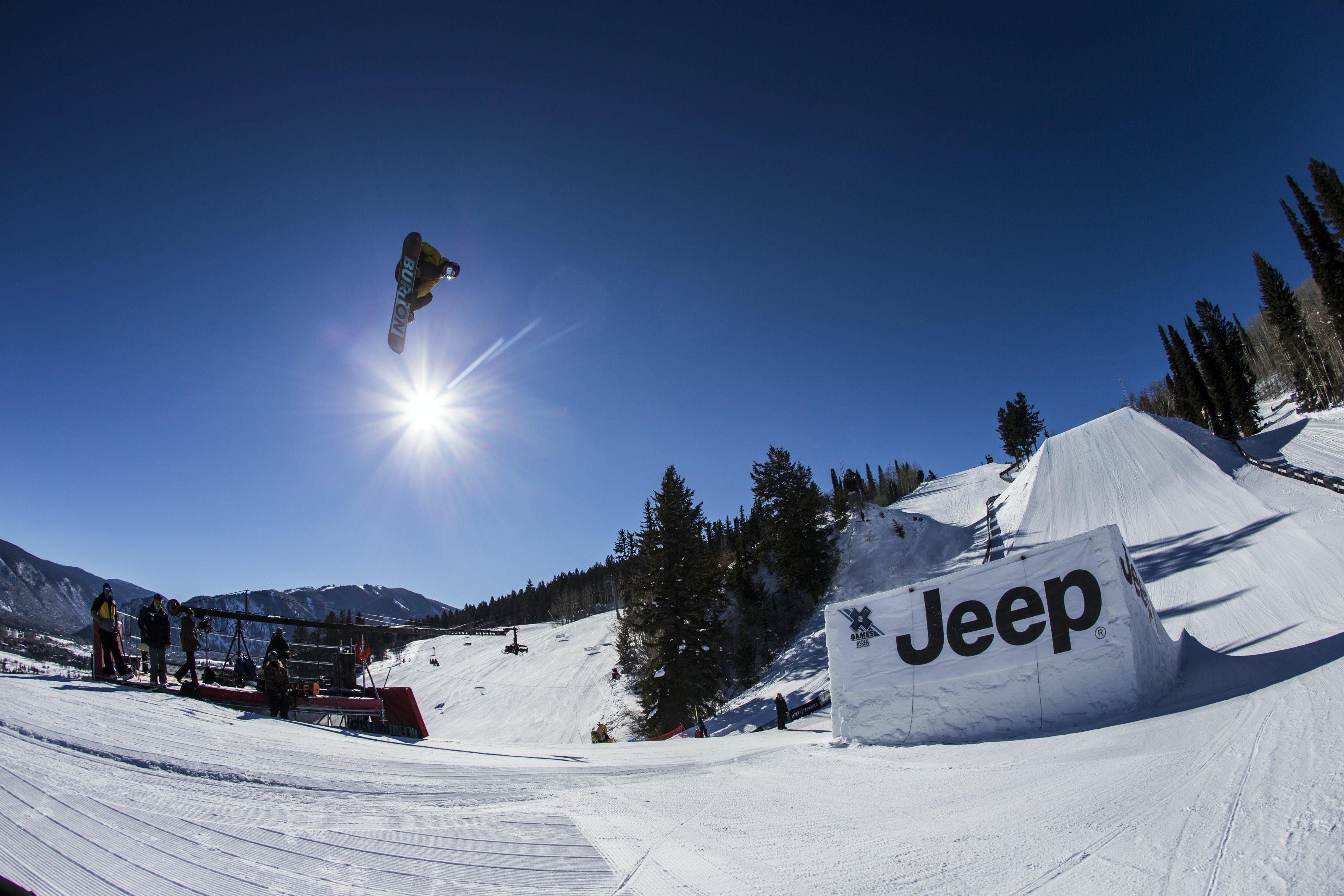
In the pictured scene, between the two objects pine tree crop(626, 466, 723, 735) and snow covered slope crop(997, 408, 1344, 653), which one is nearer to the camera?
snow covered slope crop(997, 408, 1344, 653)

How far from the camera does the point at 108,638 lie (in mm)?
10141

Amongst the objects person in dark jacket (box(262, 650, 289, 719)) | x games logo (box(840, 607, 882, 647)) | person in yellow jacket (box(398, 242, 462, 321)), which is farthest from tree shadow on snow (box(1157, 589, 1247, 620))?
person in dark jacket (box(262, 650, 289, 719))

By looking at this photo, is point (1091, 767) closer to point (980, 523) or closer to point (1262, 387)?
point (980, 523)

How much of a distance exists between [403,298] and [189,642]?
32.6ft

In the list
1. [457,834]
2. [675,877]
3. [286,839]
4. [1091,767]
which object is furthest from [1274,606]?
[286,839]

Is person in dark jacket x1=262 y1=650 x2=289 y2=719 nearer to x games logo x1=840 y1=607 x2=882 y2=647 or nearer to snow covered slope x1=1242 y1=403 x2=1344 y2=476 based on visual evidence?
x games logo x1=840 y1=607 x2=882 y2=647

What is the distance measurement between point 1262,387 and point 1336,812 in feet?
364

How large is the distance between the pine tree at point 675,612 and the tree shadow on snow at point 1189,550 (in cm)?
1773

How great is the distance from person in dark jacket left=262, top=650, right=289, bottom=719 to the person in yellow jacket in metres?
9.42

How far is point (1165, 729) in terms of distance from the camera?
652 centimetres

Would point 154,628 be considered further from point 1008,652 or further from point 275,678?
point 1008,652

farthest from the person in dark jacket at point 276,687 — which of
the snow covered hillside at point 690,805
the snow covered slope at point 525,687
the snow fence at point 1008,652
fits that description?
the snow covered slope at point 525,687

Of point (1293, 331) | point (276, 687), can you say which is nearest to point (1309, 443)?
point (1293, 331)

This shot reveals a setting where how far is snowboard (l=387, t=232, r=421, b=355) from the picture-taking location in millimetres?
7117
